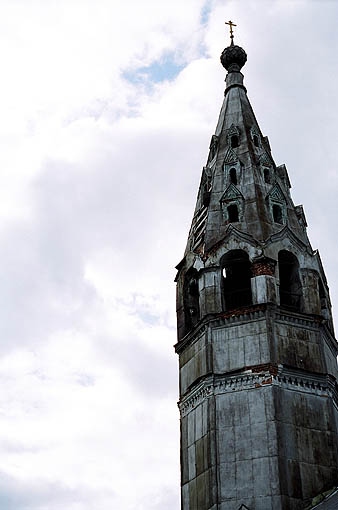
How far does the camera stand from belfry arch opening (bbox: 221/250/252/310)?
33.5 metres

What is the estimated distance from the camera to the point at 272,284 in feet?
105

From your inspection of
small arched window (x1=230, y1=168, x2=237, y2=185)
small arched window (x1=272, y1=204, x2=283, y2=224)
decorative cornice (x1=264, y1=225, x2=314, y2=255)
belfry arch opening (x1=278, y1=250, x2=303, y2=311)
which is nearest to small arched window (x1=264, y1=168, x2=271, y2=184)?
small arched window (x1=230, y1=168, x2=237, y2=185)

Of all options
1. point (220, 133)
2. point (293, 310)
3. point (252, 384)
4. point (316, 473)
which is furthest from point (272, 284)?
point (220, 133)

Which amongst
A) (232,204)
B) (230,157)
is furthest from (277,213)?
(230,157)

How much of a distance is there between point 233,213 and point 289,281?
12.6ft

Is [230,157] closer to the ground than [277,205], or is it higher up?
higher up

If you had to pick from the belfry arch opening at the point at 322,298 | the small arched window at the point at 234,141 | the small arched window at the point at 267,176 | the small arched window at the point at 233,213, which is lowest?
the belfry arch opening at the point at 322,298

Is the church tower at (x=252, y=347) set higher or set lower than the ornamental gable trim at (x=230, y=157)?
lower

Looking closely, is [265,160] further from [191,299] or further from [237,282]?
[191,299]

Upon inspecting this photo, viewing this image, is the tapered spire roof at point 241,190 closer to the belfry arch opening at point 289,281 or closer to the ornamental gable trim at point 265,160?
the ornamental gable trim at point 265,160

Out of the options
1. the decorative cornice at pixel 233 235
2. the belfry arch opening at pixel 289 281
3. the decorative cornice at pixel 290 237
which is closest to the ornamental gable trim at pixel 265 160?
the decorative cornice at pixel 290 237

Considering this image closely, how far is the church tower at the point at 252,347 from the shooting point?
28.4 meters

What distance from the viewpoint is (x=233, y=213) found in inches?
1378

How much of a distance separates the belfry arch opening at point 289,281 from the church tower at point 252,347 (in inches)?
1.7
